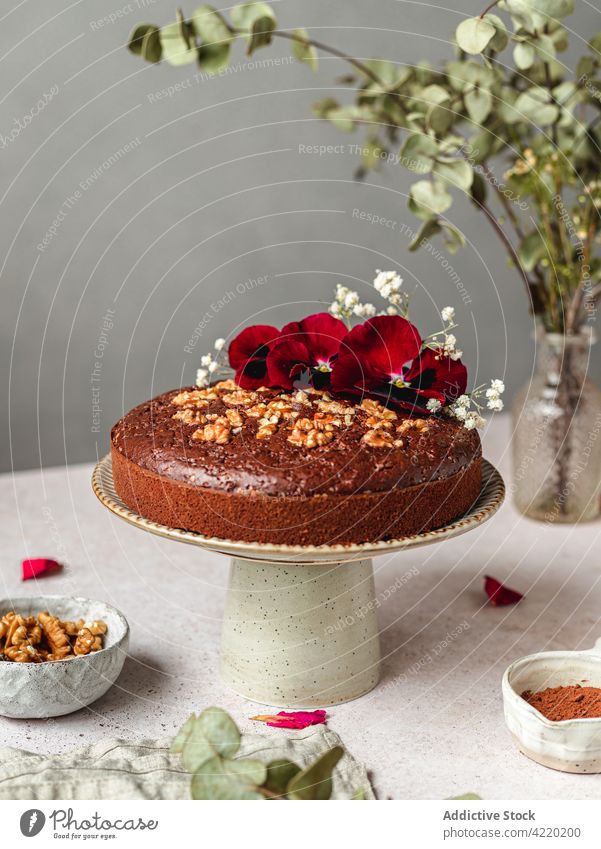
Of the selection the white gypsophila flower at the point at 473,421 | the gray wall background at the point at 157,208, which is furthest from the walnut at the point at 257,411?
the gray wall background at the point at 157,208

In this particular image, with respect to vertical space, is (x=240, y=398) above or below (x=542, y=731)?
above

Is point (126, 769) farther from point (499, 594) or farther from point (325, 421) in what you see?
point (499, 594)

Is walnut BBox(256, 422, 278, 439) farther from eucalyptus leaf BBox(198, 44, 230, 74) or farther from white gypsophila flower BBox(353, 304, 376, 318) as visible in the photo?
eucalyptus leaf BBox(198, 44, 230, 74)

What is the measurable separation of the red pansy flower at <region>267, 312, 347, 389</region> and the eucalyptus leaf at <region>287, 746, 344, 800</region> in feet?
2.15

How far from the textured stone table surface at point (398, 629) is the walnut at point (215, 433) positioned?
0.44 m

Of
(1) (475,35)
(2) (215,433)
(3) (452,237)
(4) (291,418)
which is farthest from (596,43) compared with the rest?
(2) (215,433)

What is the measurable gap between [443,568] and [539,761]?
28.5 inches

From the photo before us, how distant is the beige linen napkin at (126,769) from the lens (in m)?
1.29

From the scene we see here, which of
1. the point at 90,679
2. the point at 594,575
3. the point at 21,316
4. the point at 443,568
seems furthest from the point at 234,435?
the point at 21,316

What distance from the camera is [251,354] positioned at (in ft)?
5.61

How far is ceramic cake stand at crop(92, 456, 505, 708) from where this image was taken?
159 cm

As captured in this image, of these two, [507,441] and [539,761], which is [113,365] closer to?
[507,441]

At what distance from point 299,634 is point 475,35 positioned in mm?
1110

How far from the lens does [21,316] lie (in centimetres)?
277
